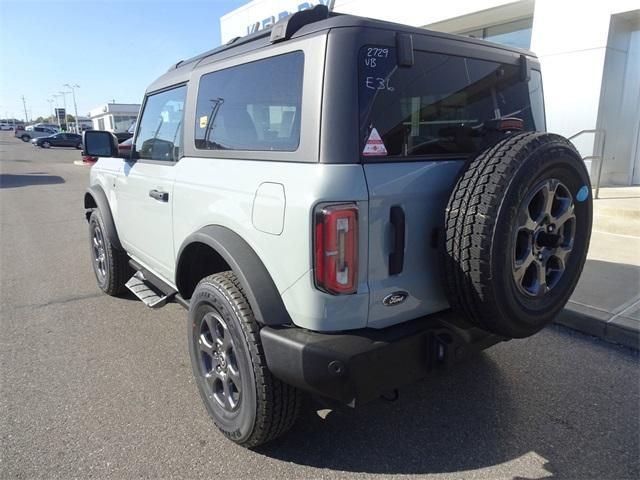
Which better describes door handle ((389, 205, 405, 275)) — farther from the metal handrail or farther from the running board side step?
the metal handrail

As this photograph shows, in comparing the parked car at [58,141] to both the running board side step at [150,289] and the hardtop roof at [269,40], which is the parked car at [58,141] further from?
the hardtop roof at [269,40]

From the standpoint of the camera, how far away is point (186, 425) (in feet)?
8.45

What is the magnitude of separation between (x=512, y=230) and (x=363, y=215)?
25.3 inches

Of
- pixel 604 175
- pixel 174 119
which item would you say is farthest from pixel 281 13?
pixel 174 119

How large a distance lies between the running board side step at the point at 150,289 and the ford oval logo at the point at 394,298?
1732 mm

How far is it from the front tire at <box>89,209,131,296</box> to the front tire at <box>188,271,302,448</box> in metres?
2.00

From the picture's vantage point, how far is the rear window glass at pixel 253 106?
6.86 feet

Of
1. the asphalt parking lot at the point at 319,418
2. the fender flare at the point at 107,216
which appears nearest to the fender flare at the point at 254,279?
the asphalt parking lot at the point at 319,418

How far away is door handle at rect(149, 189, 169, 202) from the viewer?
2943 mm

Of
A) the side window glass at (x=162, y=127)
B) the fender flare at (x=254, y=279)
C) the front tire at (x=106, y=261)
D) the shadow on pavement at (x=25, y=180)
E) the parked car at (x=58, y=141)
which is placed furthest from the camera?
the parked car at (x=58, y=141)

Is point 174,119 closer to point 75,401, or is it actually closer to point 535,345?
point 75,401

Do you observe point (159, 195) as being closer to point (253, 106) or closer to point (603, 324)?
point (253, 106)

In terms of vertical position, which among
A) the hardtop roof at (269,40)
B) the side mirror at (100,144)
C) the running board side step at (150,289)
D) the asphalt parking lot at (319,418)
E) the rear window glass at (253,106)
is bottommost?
the asphalt parking lot at (319,418)

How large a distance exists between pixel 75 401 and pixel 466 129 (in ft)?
9.12
